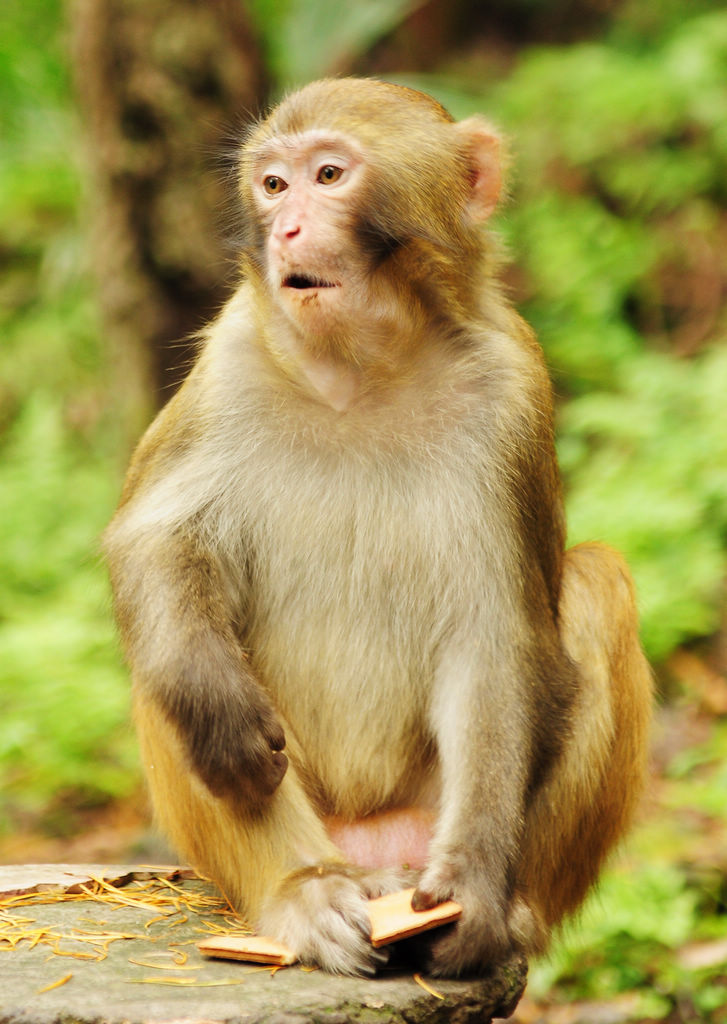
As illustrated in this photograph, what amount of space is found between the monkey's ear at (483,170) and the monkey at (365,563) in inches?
0.4

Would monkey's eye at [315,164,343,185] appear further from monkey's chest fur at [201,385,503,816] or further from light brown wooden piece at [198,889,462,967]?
light brown wooden piece at [198,889,462,967]

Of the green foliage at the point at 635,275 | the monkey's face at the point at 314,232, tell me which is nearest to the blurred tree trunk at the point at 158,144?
the green foliage at the point at 635,275

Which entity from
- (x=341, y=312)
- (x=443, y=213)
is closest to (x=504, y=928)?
(x=341, y=312)

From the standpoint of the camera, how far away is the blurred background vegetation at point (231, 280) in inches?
249

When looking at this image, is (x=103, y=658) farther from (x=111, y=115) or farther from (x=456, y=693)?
(x=456, y=693)

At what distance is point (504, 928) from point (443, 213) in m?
2.25

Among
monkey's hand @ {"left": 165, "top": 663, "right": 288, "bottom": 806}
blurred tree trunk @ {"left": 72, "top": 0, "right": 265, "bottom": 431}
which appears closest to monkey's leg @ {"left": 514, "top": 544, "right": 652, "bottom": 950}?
monkey's hand @ {"left": 165, "top": 663, "right": 288, "bottom": 806}

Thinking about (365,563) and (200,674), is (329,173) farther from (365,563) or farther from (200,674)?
(200,674)

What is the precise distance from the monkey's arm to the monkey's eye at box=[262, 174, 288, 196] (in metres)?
1.17

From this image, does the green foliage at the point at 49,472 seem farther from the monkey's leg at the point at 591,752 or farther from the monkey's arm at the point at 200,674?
the monkey's leg at the point at 591,752

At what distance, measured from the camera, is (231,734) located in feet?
12.4

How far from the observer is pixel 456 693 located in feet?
13.2

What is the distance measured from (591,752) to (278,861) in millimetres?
1099

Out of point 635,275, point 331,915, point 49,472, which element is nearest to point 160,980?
point 331,915
